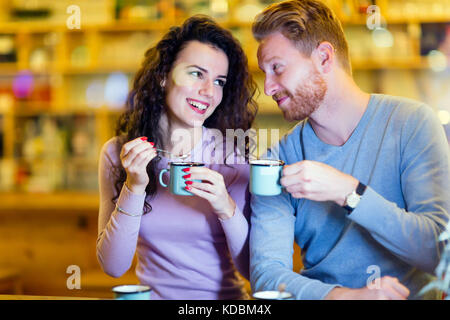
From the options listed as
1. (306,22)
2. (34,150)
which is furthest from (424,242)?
(34,150)

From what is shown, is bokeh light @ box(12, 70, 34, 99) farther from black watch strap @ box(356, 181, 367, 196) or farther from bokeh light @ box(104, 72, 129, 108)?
black watch strap @ box(356, 181, 367, 196)

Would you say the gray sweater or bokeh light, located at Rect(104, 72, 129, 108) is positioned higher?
bokeh light, located at Rect(104, 72, 129, 108)

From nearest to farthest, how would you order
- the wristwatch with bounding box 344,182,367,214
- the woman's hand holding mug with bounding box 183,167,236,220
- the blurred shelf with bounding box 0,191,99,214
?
1. the wristwatch with bounding box 344,182,367,214
2. the woman's hand holding mug with bounding box 183,167,236,220
3. the blurred shelf with bounding box 0,191,99,214

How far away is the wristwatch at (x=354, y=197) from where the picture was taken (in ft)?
2.68

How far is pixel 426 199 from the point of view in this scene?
2.85 feet

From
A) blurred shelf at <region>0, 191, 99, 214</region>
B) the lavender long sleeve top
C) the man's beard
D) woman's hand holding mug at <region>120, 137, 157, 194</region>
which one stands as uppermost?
the man's beard

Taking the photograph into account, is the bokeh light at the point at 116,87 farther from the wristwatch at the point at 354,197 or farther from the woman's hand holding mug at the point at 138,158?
the wristwatch at the point at 354,197

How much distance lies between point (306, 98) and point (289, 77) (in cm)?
5

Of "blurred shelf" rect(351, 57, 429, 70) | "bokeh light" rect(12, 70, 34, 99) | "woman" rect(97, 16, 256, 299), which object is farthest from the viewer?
"bokeh light" rect(12, 70, 34, 99)

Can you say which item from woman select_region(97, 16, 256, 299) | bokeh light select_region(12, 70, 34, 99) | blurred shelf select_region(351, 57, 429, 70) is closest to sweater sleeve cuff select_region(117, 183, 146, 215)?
woman select_region(97, 16, 256, 299)

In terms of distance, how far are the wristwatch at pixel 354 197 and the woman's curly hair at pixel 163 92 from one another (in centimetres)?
42

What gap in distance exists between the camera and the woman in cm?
107
